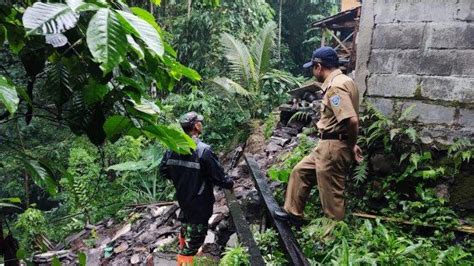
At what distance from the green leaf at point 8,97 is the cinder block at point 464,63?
4376 millimetres

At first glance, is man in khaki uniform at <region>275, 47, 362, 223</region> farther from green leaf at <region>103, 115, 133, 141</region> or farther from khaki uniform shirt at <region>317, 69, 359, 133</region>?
green leaf at <region>103, 115, 133, 141</region>

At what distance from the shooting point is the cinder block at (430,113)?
4.22 m

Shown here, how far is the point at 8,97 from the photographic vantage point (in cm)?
91

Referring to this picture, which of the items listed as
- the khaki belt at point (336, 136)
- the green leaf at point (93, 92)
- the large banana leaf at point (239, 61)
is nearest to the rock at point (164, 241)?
the khaki belt at point (336, 136)

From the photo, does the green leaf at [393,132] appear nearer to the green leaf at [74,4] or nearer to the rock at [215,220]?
the rock at [215,220]

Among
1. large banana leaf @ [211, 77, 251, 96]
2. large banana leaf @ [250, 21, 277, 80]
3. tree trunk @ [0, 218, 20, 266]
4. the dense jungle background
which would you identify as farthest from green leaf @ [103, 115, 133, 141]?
large banana leaf @ [250, 21, 277, 80]

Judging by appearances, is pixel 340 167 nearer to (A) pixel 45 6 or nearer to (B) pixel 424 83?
(B) pixel 424 83

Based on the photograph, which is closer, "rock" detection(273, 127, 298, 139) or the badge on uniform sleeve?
the badge on uniform sleeve

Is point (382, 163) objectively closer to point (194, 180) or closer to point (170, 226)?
point (194, 180)

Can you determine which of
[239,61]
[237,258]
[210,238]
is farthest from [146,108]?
[239,61]

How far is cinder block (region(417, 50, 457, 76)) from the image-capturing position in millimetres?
4145

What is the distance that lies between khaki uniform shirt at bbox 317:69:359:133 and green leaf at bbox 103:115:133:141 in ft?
8.67

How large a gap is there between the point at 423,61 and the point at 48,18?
14.1 ft

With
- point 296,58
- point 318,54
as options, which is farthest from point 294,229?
point 296,58
